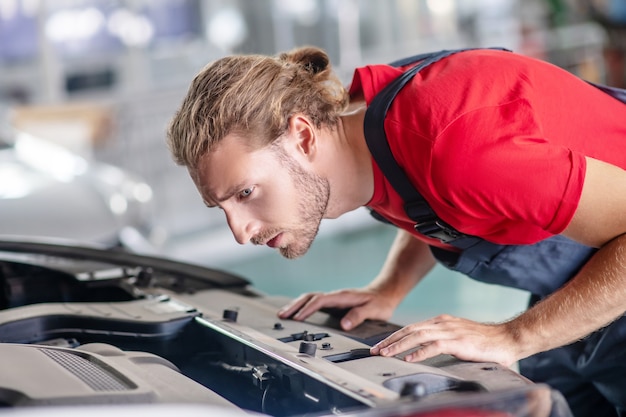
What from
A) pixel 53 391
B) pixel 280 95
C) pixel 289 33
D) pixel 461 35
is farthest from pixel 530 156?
pixel 461 35

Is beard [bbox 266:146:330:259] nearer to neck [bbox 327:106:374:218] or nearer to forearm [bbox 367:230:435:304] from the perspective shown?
neck [bbox 327:106:374:218]

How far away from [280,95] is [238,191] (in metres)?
0.22

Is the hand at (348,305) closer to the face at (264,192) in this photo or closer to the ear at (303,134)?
the face at (264,192)

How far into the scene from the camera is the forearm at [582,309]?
4.90ft

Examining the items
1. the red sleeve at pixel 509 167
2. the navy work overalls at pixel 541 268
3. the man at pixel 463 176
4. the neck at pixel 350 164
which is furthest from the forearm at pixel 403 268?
the red sleeve at pixel 509 167

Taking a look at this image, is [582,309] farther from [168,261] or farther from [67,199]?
[67,199]

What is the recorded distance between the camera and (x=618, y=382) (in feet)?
6.10

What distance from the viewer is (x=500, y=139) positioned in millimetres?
1440

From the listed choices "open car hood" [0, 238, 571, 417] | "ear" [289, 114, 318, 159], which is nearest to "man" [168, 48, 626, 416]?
"ear" [289, 114, 318, 159]

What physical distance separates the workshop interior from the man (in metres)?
0.18

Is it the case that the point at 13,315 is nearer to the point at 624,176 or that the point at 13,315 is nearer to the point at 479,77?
the point at 479,77

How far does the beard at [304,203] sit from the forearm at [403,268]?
0.31 meters

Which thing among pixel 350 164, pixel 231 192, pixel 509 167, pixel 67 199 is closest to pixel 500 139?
pixel 509 167

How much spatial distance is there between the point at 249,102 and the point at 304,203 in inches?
8.6
